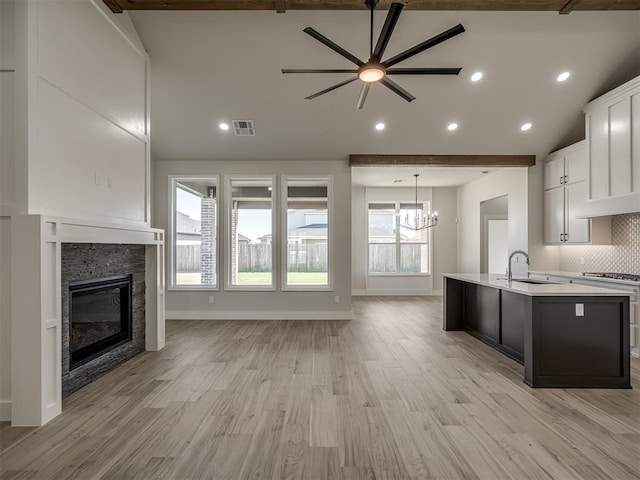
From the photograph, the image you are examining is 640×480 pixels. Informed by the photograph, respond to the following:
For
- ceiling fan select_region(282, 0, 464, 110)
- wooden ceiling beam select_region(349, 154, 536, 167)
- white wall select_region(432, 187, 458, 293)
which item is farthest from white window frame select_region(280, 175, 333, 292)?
white wall select_region(432, 187, 458, 293)

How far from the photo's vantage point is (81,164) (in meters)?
3.03

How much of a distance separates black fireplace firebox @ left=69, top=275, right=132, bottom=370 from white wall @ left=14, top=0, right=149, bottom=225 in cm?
71

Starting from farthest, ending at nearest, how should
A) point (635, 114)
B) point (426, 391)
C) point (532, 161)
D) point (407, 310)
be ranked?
1. point (407, 310)
2. point (532, 161)
3. point (635, 114)
4. point (426, 391)

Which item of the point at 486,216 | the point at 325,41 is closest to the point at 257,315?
the point at 325,41

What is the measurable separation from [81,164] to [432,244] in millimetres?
8286

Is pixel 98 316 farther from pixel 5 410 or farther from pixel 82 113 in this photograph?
pixel 82 113

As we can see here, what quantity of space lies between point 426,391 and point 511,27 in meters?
4.29

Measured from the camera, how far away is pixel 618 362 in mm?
3143

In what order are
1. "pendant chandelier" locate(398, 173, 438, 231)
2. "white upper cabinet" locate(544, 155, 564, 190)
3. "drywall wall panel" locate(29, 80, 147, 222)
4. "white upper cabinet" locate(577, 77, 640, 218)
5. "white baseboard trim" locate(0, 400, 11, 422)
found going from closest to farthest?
"white baseboard trim" locate(0, 400, 11, 422) < "drywall wall panel" locate(29, 80, 147, 222) < "white upper cabinet" locate(577, 77, 640, 218) < "white upper cabinet" locate(544, 155, 564, 190) < "pendant chandelier" locate(398, 173, 438, 231)

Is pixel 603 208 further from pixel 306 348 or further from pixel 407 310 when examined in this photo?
pixel 306 348

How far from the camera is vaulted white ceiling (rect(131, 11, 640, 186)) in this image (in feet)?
13.0

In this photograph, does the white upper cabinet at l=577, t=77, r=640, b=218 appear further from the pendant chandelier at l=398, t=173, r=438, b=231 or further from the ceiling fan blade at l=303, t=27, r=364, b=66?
the pendant chandelier at l=398, t=173, r=438, b=231

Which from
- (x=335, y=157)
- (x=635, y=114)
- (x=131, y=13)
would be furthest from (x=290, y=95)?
(x=635, y=114)

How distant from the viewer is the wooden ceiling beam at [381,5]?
11.3 feet
